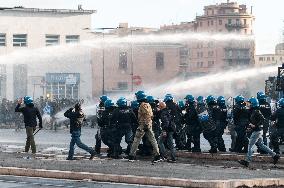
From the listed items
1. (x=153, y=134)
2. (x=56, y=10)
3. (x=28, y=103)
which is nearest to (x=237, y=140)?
(x=153, y=134)

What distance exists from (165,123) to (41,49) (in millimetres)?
61686

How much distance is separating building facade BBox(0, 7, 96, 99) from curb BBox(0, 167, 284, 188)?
6193 cm

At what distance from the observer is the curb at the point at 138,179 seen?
1748 centimetres

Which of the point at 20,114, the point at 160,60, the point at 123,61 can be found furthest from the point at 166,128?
the point at 160,60

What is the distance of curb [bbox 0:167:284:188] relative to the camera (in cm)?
1748

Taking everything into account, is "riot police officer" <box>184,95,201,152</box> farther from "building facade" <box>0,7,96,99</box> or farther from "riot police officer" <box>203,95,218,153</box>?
"building facade" <box>0,7,96,99</box>

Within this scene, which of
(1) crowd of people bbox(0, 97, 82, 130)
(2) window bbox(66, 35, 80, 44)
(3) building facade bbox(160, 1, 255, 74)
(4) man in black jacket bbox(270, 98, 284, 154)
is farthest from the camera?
(3) building facade bbox(160, 1, 255, 74)

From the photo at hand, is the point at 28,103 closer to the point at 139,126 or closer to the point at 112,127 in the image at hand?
the point at 112,127

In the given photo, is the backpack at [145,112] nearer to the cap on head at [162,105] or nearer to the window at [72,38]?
the cap on head at [162,105]

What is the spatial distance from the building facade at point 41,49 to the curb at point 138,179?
203 ft

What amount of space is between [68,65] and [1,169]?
69.4 metres

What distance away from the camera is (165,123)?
23.4 metres

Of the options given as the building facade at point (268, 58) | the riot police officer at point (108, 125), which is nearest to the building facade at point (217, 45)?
the building facade at point (268, 58)

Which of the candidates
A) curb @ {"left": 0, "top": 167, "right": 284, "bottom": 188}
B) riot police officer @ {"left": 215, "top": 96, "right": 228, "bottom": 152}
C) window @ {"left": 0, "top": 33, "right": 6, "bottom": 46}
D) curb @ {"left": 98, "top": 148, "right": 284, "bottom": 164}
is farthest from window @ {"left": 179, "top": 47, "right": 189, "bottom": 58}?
curb @ {"left": 0, "top": 167, "right": 284, "bottom": 188}
